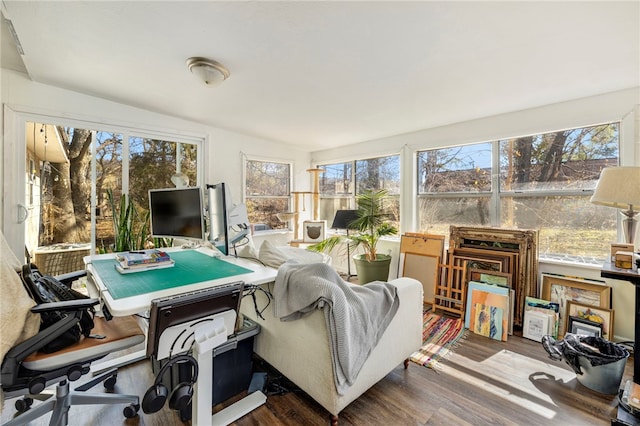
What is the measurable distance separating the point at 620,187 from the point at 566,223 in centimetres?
102

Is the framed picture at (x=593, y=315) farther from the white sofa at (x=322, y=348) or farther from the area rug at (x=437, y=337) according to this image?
Result: the white sofa at (x=322, y=348)

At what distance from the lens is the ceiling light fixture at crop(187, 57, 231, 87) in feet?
6.96

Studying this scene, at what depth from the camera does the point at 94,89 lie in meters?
2.81

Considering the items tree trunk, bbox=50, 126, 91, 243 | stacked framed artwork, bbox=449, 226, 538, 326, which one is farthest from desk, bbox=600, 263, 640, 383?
tree trunk, bbox=50, 126, 91, 243

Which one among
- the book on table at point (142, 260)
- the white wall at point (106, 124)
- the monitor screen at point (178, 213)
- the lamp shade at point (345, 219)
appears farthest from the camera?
the lamp shade at point (345, 219)

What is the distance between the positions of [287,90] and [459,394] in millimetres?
2788

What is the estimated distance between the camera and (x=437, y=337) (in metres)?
2.60

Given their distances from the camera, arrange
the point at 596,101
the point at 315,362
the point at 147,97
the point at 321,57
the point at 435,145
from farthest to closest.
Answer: the point at 435,145, the point at 147,97, the point at 596,101, the point at 321,57, the point at 315,362

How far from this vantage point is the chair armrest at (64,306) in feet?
3.99

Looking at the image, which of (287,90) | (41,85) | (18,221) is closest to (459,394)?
(287,90)

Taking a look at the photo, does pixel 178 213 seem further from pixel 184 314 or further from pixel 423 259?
pixel 423 259

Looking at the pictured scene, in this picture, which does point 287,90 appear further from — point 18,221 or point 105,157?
point 18,221

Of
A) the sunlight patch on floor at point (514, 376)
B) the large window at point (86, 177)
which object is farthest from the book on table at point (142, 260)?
the sunlight patch on floor at point (514, 376)

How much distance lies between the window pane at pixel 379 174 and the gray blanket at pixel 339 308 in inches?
108
